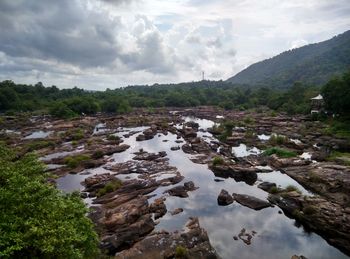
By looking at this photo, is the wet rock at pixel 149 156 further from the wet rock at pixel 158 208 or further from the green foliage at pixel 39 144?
the wet rock at pixel 158 208

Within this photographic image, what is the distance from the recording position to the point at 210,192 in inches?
2138

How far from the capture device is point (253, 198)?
49.2 metres

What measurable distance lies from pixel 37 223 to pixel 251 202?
36.1 meters

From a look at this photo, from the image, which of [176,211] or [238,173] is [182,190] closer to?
[176,211]

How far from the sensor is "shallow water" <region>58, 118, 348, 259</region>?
36.0 metres

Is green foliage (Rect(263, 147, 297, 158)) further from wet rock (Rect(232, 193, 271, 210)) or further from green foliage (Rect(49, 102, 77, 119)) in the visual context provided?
green foliage (Rect(49, 102, 77, 119))

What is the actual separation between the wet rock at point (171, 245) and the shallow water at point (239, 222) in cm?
217

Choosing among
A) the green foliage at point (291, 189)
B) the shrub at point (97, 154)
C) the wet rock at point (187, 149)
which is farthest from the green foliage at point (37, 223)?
the wet rock at point (187, 149)

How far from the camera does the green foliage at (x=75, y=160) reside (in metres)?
69.4

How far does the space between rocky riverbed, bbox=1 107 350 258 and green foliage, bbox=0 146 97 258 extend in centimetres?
800

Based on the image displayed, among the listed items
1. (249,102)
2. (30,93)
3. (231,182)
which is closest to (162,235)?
(231,182)

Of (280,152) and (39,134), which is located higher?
(39,134)

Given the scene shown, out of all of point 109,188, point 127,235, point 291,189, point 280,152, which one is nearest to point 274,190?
point 291,189

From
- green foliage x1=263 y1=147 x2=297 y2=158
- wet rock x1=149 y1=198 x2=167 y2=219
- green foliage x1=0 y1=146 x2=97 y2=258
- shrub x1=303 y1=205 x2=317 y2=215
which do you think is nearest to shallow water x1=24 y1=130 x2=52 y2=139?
wet rock x1=149 y1=198 x2=167 y2=219
